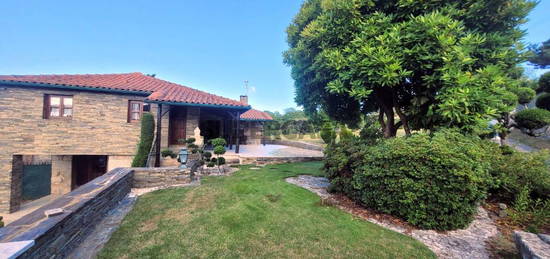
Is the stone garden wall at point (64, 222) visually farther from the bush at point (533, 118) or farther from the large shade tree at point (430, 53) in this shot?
the bush at point (533, 118)

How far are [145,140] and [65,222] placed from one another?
6805 mm

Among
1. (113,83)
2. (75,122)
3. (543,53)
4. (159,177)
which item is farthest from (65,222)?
(543,53)

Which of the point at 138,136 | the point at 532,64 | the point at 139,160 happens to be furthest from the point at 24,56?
the point at 532,64

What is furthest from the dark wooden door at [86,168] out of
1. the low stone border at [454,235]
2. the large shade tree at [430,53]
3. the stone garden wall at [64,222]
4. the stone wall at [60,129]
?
the low stone border at [454,235]

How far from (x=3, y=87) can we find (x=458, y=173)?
1614cm

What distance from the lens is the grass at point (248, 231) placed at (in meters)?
2.83

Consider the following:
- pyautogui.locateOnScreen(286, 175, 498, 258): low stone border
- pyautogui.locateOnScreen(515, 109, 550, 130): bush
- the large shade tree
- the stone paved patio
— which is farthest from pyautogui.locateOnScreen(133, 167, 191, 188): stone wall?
pyautogui.locateOnScreen(515, 109, 550, 130): bush

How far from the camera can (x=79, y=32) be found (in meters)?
13.7

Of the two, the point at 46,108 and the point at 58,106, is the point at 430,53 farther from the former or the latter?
the point at 46,108

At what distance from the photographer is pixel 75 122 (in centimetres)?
897

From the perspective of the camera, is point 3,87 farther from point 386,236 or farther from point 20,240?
point 386,236

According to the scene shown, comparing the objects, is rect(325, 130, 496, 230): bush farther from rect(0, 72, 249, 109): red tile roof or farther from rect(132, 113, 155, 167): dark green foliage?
rect(132, 113, 155, 167): dark green foliage

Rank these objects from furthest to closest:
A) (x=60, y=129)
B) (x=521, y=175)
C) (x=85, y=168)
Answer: (x=85, y=168) < (x=60, y=129) < (x=521, y=175)

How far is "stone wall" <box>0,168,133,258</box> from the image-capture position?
83.3 inches
